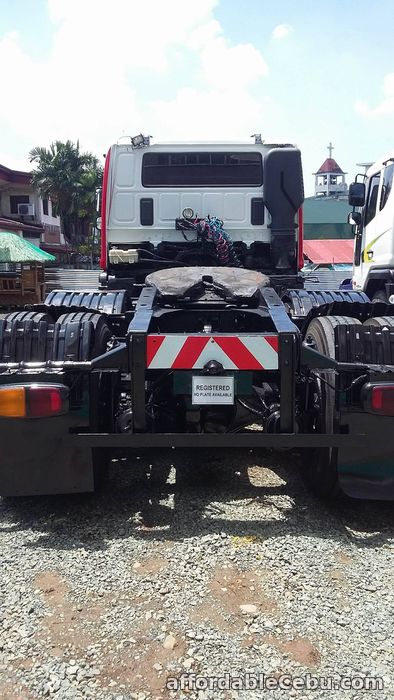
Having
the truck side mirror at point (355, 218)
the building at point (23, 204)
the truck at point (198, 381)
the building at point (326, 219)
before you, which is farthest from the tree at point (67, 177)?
the truck at point (198, 381)

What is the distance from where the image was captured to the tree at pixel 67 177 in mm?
39000

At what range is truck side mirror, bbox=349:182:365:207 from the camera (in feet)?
27.6

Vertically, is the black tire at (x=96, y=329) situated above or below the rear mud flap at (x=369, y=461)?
above

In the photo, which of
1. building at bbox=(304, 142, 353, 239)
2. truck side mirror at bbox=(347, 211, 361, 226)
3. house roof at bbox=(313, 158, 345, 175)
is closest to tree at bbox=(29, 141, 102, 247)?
building at bbox=(304, 142, 353, 239)

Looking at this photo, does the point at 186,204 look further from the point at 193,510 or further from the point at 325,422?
the point at 193,510

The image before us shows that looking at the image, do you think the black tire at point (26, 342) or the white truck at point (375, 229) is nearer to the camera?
the black tire at point (26, 342)

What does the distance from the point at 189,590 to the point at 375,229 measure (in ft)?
21.7

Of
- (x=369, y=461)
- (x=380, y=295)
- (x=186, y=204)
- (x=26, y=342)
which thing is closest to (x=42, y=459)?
(x=26, y=342)

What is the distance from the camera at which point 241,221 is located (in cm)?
612

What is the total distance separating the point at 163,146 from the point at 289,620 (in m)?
4.85

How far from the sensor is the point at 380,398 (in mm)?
3352

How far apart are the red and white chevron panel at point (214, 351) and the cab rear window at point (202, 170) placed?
311 cm

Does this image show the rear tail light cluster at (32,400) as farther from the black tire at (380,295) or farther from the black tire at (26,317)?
the black tire at (380,295)

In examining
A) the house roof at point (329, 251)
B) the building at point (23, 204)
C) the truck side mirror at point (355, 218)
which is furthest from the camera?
the building at point (23, 204)
